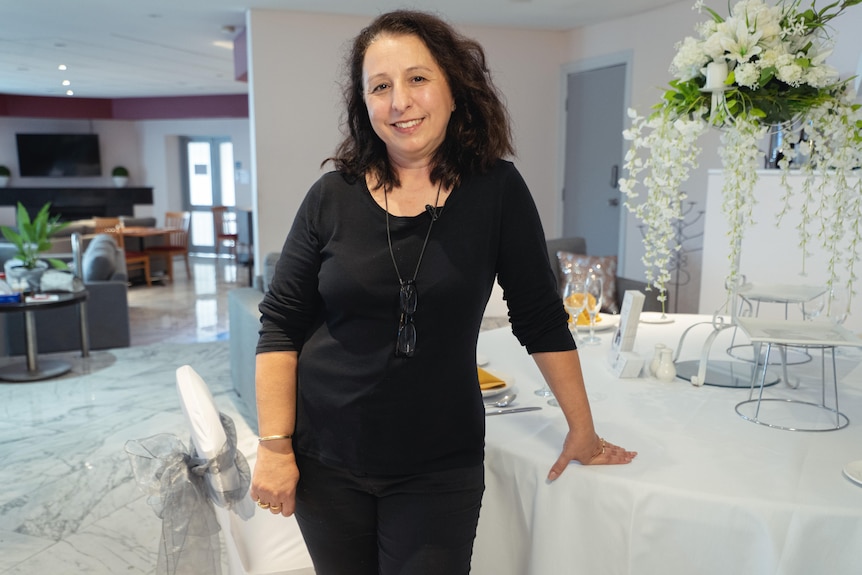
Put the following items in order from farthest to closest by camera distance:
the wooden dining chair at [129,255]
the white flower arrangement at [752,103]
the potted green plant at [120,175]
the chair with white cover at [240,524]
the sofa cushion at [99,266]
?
the potted green plant at [120,175] → the wooden dining chair at [129,255] → the sofa cushion at [99,266] → the white flower arrangement at [752,103] → the chair with white cover at [240,524]

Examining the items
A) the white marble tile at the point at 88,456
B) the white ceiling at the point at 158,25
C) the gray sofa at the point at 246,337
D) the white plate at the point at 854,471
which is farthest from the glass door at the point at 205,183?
the white plate at the point at 854,471

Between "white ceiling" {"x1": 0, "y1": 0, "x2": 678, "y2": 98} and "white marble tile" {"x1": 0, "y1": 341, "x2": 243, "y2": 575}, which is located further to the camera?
"white ceiling" {"x1": 0, "y1": 0, "x2": 678, "y2": 98}

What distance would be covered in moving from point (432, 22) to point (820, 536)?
1095 millimetres

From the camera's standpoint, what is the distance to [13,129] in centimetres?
1318

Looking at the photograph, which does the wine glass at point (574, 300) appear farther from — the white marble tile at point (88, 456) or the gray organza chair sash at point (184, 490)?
the white marble tile at point (88, 456)

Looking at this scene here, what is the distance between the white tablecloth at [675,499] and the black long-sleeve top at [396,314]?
0.80 feet

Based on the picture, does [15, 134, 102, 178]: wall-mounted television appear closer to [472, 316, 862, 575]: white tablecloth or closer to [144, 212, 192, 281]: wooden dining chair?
[144, 212, 192, 281]: wooden dining chair

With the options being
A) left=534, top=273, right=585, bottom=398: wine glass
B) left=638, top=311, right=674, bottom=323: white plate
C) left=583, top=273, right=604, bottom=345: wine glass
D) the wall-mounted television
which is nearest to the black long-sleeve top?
left=534, top=273, right=585, bottom=398: wine glass

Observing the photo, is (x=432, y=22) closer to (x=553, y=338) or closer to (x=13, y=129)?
(x=553, y=338)

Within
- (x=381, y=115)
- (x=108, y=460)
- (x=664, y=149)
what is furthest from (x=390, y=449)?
(x=108, y=460)

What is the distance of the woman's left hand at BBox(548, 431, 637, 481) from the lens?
1371 millimetres

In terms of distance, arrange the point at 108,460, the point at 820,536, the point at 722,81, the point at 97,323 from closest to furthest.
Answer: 1. the point at 820,536
2. the point at 722,81
3. the point at 108,460
4. the point at 97,323

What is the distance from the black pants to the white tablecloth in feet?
0.66

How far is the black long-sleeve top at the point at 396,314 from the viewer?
4.06ft
